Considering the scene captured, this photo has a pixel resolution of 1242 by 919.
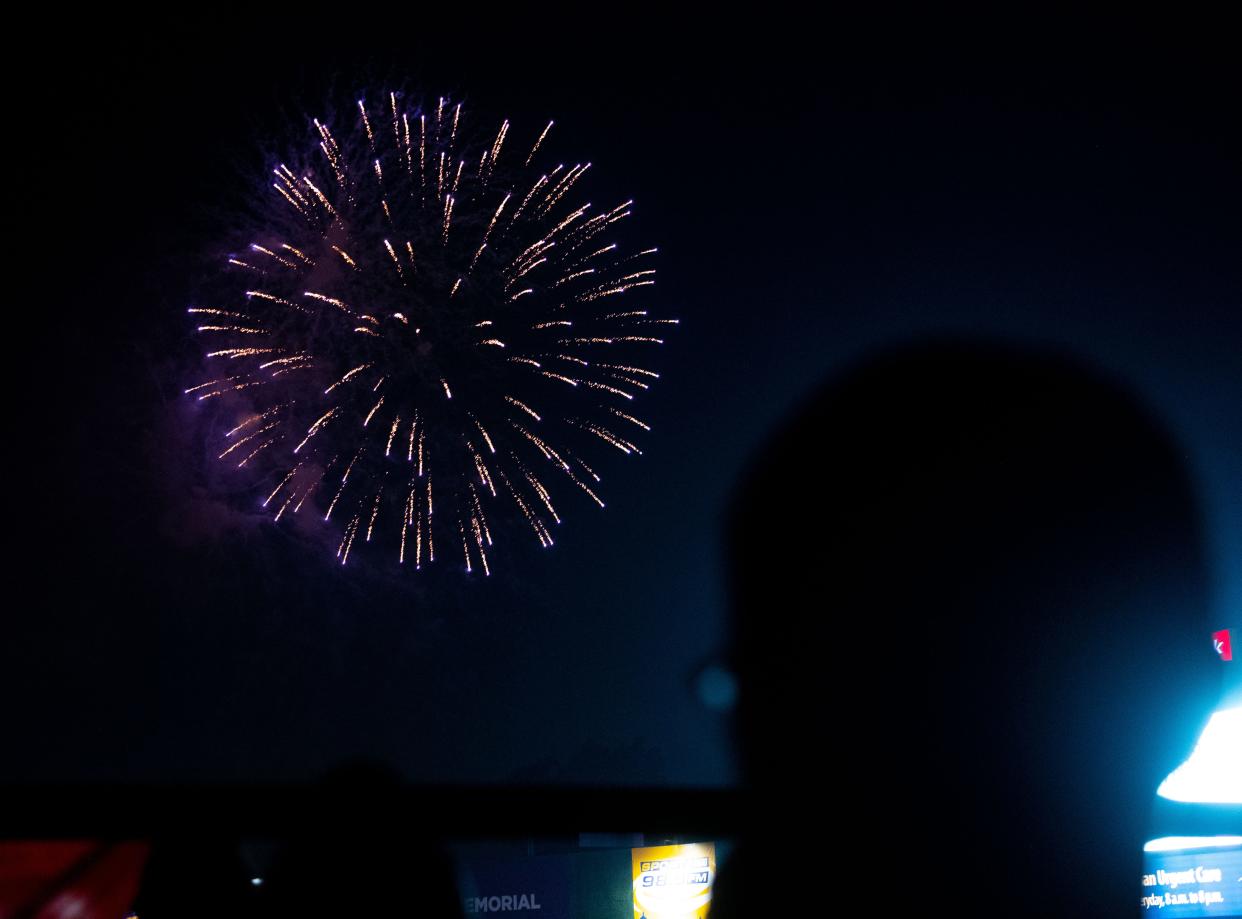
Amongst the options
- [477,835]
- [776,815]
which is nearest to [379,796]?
[477,835]

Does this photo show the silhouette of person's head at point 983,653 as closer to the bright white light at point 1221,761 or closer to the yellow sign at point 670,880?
the bright white light at point 1221,761

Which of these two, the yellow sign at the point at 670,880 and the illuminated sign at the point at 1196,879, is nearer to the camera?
the illuminated sign at the point at 1196,879

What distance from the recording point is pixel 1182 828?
887 millimetres

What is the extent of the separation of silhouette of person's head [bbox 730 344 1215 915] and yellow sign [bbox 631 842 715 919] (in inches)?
698

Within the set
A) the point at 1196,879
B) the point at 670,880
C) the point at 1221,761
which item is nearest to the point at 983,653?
the point at 1221,761

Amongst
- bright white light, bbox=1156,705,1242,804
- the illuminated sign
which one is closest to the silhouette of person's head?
bright white light, bbox=1156,705,1242,804

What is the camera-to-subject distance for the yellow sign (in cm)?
1728

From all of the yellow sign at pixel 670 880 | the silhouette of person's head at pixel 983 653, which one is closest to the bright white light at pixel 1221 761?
the yellow sign at pixel 670 880

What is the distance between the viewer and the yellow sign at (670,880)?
1728 centimetres

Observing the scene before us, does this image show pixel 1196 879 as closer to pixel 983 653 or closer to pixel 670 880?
pixel 670 880

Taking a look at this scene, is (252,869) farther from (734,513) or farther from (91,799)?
(734,513)

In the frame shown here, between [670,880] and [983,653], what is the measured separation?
18.6 m

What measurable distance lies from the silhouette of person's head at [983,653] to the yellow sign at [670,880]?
17720 millimetres

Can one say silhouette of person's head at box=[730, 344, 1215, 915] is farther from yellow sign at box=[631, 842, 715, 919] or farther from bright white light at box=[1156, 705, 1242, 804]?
yellow sign at box=[631, 842, 715, 919]
